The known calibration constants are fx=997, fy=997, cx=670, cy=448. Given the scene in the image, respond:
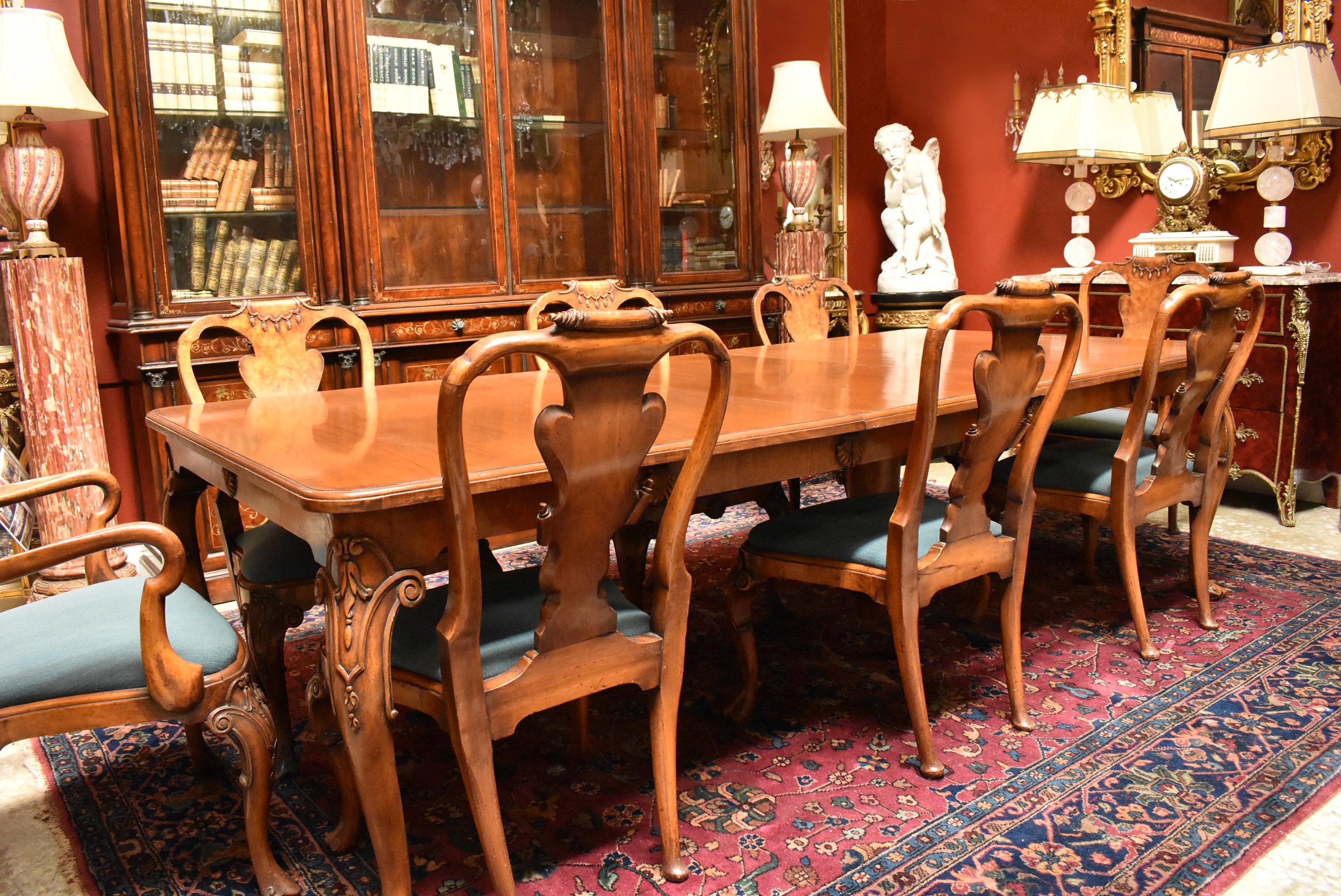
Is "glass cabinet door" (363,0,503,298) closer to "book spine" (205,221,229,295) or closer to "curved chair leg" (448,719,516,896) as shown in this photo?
"book spine" (205,221,229,295)

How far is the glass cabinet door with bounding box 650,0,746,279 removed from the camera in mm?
4113

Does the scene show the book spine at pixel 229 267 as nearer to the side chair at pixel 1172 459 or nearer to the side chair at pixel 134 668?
the side chair at pixel 134 668

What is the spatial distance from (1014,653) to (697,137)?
2.85 m

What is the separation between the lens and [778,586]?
2.98 metres

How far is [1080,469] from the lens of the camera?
2.54 m

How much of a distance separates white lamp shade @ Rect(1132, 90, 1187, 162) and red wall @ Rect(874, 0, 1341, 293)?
0.22 meters

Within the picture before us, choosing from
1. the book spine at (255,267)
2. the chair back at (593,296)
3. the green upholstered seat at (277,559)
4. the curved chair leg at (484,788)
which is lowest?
the curved chair leg at (484,788)

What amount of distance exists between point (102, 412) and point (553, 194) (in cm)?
178

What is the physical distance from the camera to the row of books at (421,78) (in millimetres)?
3498

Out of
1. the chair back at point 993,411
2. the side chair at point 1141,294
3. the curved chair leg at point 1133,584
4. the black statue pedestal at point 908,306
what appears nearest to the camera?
the chair back at point 993,411

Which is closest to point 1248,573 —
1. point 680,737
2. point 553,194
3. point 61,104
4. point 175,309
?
point 680,737

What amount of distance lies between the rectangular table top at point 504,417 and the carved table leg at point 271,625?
306 mm

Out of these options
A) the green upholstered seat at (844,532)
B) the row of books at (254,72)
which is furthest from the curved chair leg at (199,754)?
the row of books at (254,72)

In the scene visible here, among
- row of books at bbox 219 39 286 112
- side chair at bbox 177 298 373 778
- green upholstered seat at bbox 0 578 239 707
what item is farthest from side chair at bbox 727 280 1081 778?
row of books at bbox 219 39 286 112
